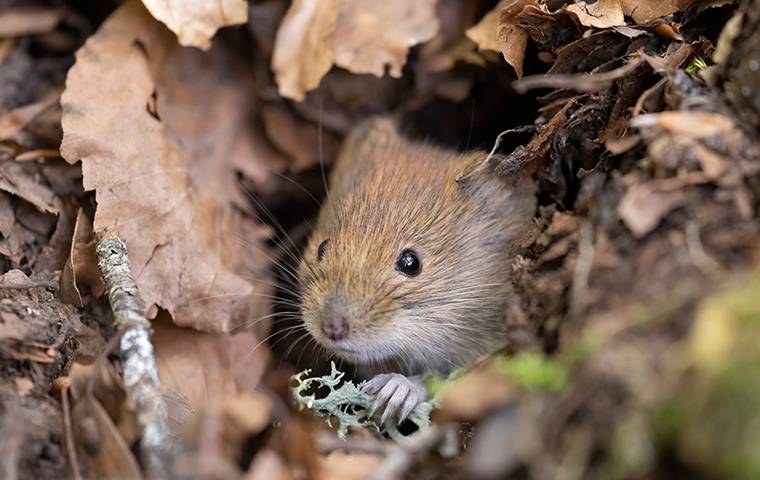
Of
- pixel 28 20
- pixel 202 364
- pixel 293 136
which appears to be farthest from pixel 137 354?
pixel 28 20

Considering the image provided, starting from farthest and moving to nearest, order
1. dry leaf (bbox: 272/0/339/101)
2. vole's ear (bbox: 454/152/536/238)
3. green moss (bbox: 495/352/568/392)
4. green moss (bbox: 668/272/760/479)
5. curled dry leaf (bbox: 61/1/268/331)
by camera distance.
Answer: dry leaf (bbox: 272/0/339/101), vole's ear (bbox: 454/152/536/238), curled dry leaf (bbox: 61/1/268/331), green moss (bbox: 495/352/568/392), green moss (bbox: 668/272/760/479)

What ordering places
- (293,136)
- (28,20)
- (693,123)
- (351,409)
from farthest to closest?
(293,136)
(28,20)
(351,409)
(693,123)

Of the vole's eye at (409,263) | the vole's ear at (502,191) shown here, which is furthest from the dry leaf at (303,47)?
the vole's eye at (409,263)

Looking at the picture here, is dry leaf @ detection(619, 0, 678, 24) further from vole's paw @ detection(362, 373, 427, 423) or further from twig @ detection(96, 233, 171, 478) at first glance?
twig @ detection(96, 233, 171, 478)

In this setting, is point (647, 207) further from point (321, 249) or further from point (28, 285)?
point (28, 285)

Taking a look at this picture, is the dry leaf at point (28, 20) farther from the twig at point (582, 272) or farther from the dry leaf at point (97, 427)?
the twig at point (582, 272)

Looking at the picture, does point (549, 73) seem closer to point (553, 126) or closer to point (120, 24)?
point (553, 126)

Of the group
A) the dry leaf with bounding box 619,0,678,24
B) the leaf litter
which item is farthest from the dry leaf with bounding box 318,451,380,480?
the dry leaf with bounding box 619,0,678,24
